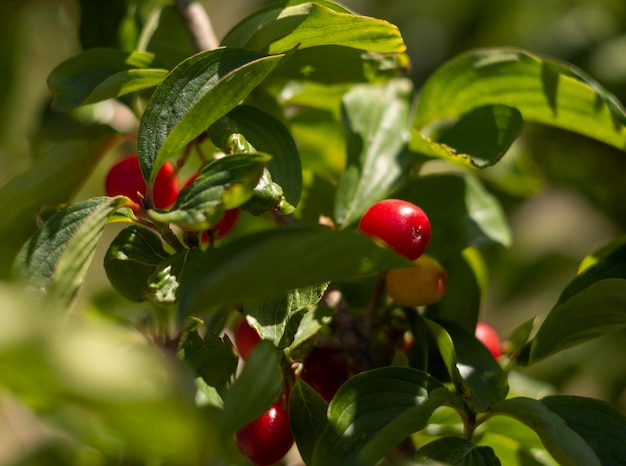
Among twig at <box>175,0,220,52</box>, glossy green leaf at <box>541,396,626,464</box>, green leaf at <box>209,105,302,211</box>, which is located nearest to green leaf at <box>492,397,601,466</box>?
glossy green leaf at <box>541,396,626,464</box>

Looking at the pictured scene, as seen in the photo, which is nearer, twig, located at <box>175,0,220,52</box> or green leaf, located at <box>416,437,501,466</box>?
green leaf, located at <box>416,437,501,466</box>

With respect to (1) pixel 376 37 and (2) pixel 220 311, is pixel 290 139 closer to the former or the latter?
(1) pixel 376 37

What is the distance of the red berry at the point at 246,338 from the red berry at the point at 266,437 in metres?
0.08

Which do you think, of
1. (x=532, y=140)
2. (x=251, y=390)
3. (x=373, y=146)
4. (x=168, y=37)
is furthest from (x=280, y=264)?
(x=532, y=140)

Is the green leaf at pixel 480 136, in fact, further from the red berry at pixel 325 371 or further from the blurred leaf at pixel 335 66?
the red berry at pixel 325 371

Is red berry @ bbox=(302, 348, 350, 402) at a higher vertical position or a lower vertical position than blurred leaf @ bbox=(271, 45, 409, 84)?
lower

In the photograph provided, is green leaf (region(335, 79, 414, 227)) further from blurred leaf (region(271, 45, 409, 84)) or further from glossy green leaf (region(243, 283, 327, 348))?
glossy green leaf (region(243, 283, 327, 348))

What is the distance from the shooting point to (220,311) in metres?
0.84

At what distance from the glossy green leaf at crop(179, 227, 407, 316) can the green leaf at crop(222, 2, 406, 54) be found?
0.74 ft

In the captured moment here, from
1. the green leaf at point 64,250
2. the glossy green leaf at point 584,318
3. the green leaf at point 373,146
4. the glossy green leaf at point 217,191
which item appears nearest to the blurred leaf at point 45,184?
the green leaf at point 64,250

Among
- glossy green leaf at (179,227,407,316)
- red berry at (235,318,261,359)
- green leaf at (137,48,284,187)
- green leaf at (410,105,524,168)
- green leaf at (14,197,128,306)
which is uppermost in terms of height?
green leaf at (137,48,284,187)

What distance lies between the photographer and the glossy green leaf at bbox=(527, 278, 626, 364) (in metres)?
0.68

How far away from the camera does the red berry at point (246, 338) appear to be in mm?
797

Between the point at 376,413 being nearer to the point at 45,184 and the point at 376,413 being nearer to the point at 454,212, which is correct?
the point at 454,212
